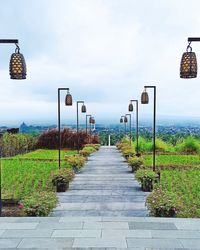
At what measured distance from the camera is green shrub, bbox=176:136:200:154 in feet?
61.1

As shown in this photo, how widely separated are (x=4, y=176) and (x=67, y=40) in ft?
14.1

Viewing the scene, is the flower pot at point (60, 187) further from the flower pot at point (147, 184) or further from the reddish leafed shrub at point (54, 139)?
the reddish leafed shrub at point (54, 139)

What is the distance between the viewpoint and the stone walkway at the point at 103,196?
5.88 metres

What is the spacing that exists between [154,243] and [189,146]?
51.6ft

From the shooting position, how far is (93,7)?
6.83 meters

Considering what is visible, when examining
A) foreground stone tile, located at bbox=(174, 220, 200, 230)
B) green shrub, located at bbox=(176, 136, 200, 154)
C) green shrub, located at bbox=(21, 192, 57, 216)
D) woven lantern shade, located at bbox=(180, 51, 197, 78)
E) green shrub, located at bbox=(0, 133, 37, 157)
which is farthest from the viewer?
green shrub, located at bbox=(176, 136, 200, 154)

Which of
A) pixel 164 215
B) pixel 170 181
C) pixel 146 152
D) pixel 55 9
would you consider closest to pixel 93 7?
pixel 55 9

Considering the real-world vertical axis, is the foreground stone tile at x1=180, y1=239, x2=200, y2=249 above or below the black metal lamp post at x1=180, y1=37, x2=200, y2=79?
below

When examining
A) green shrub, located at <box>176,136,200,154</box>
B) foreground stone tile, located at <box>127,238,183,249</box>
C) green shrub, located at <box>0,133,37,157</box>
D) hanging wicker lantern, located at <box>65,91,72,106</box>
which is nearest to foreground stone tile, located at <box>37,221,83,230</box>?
foreground stone tile, located at <box>127,238,183,249</box>

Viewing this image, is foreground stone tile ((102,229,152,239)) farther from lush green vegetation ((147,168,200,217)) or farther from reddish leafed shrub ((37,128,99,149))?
reddish leafed shrub ((37,128,99,149))

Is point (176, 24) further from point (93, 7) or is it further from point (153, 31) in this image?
point (93, 7)

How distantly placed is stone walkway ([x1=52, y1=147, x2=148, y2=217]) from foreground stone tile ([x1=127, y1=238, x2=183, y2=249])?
5.90 ft

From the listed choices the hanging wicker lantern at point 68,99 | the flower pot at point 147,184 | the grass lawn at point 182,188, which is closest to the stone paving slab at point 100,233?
the grass lawn at point 182,188

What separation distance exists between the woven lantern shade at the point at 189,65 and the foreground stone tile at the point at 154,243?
1.92 metres
